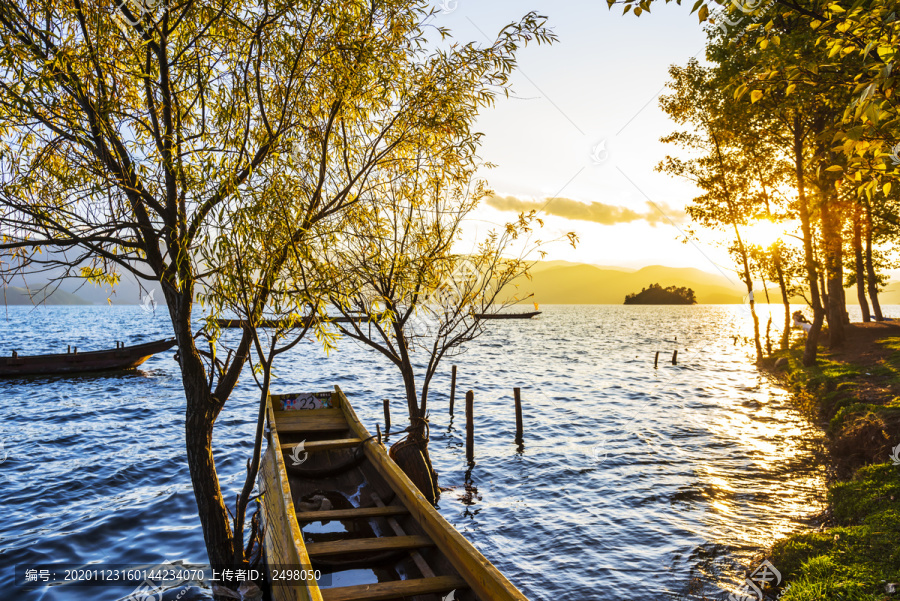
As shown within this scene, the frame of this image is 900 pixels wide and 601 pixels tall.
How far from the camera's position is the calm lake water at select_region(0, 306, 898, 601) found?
34.9 feet

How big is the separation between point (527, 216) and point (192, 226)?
8.19 meters

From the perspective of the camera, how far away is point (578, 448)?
63.8ft

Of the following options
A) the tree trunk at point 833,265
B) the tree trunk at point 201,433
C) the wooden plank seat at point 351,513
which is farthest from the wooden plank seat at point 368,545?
the tree trunk at point 833,265

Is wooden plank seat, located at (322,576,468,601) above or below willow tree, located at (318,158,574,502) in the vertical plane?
below

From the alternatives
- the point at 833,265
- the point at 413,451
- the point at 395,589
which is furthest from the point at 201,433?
the point at 833,265

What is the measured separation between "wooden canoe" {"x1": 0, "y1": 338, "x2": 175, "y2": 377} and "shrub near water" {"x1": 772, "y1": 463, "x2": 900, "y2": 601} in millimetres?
36103

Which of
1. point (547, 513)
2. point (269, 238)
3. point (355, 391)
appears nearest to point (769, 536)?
point (547, 513)

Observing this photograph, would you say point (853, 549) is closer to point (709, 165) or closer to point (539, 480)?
point (539, 480)

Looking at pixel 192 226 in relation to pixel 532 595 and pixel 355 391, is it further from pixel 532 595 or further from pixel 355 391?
pixel 355 391

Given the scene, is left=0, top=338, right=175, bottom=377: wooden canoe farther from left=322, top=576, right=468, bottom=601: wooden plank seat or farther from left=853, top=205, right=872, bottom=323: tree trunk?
left=853, top=205, right=872, bottom=323: tree trunk

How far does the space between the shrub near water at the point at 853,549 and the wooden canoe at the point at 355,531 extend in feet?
17.6

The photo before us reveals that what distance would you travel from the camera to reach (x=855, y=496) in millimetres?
10906

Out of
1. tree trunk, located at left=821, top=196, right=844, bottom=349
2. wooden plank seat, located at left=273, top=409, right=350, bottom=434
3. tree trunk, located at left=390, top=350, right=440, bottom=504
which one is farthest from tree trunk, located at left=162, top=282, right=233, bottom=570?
tree trunk, located at left=821, top=196, right=844, bottom=349

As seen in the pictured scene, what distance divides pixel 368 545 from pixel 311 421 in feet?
21.7
